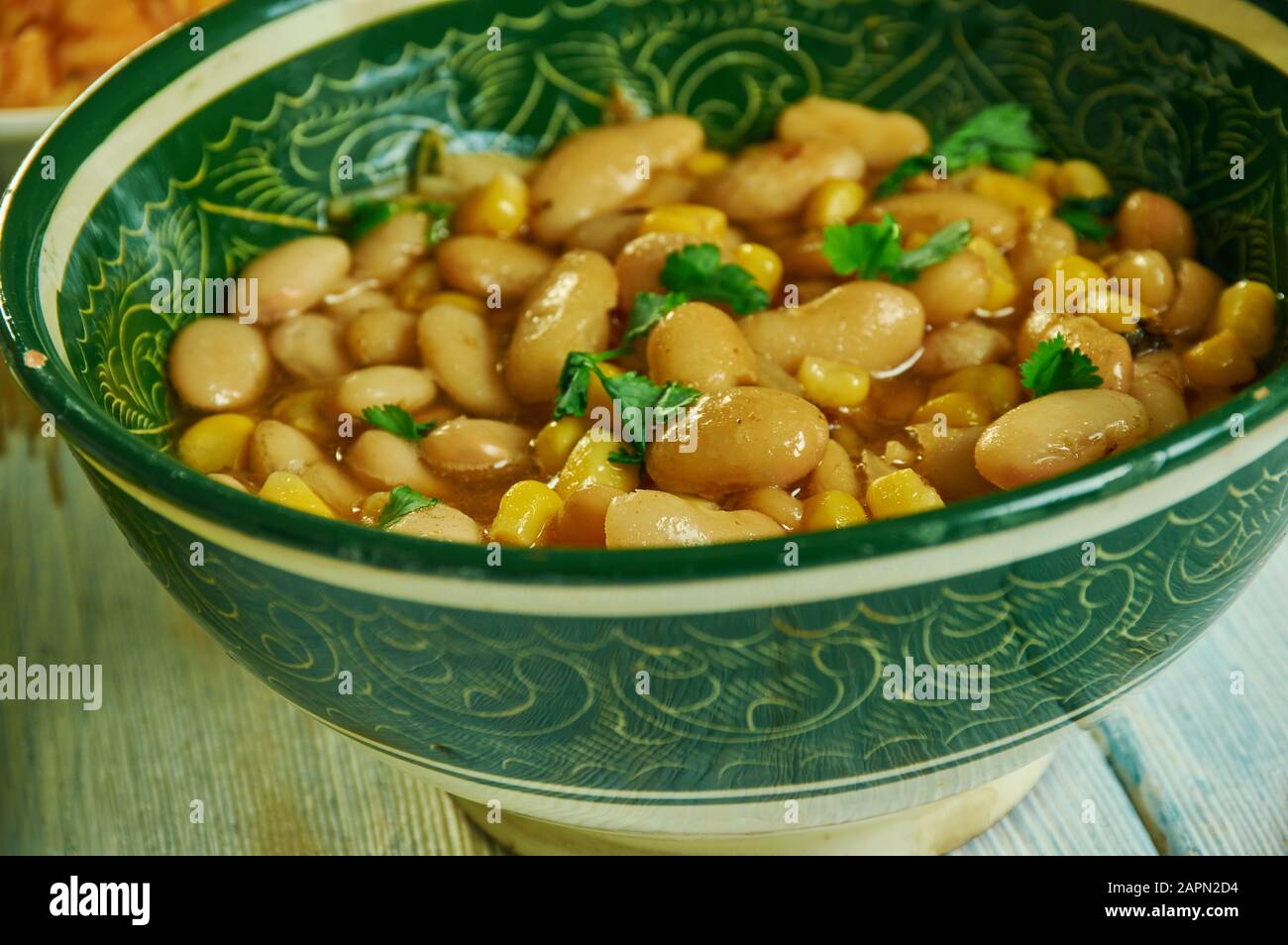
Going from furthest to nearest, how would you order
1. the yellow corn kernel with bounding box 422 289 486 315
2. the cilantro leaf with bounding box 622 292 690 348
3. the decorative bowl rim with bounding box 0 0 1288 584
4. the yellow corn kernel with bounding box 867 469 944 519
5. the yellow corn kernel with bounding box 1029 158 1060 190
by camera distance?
the yellow corn kernel with bounding box 1029 158 1060 190 → the yellow corn kernel with bounding box 422 289 486 315 → the cilantro leaf with bounding box 622 292 690 348 → the yellow corn kernel with bounding box 867 469 944 519 → the decorative bowl rim with bounding box 0 0 1288 584

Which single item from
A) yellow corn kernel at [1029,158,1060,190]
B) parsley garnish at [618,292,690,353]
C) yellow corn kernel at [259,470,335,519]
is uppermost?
yellow corn kernel at [1029,158,1060,190]

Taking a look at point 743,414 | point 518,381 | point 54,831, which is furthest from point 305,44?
point 54,831

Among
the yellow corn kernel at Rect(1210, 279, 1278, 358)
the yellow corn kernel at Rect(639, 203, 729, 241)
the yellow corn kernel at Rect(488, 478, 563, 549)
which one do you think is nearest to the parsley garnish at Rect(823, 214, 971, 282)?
the yellow corn kernel at Rect(639, 203, 729, 241)

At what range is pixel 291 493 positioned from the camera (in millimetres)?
1070

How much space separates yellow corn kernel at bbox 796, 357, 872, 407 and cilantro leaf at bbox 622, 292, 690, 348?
12 centimetres

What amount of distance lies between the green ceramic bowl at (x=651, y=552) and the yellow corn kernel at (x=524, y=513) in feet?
0.52

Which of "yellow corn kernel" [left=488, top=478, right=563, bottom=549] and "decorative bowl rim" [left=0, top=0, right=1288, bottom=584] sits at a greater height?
"yellow corn kernel" [left=488, top=478, right=563, bottom=549]

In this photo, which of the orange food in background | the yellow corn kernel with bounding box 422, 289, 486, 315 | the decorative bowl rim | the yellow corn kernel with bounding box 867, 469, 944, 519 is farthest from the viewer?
the orange food in background

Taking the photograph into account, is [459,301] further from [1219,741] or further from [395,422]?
[1219,741]

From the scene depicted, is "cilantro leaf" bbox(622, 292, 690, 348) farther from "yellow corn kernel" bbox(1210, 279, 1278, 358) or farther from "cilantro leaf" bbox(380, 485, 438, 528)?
"yellow corn kernel" bbox(1210, 279, 1278, 358)

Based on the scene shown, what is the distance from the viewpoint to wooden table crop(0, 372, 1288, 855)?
3.90ft

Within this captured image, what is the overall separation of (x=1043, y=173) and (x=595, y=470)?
63 centimetres

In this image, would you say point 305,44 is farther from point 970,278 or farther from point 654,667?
point 654,667

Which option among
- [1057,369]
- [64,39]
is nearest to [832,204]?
[1057,369]
